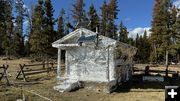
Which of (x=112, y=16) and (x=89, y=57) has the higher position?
(x=112, y=16)

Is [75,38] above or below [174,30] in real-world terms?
below

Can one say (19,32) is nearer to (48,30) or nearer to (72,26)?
(72,26)

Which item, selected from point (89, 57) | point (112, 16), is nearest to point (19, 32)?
point (112, 16)

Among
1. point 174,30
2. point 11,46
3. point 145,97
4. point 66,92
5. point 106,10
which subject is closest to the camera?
point 145,97

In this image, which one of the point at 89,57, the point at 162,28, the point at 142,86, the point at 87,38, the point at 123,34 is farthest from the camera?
the point at 123,34

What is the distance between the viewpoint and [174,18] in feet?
178

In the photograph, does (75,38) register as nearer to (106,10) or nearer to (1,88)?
(1,88)

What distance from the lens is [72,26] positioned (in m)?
70.4

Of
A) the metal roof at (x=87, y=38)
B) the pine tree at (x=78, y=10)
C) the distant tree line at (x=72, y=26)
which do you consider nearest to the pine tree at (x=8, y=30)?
the distant tree line at (x=72, y=26)

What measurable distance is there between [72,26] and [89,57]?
1885 inches

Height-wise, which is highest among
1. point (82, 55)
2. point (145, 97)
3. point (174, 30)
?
point (174, 30)

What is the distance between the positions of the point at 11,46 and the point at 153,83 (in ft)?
125

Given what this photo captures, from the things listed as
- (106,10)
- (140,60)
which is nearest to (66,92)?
(140,60)

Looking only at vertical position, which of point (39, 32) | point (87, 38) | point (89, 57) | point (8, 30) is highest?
point (8, 30)
